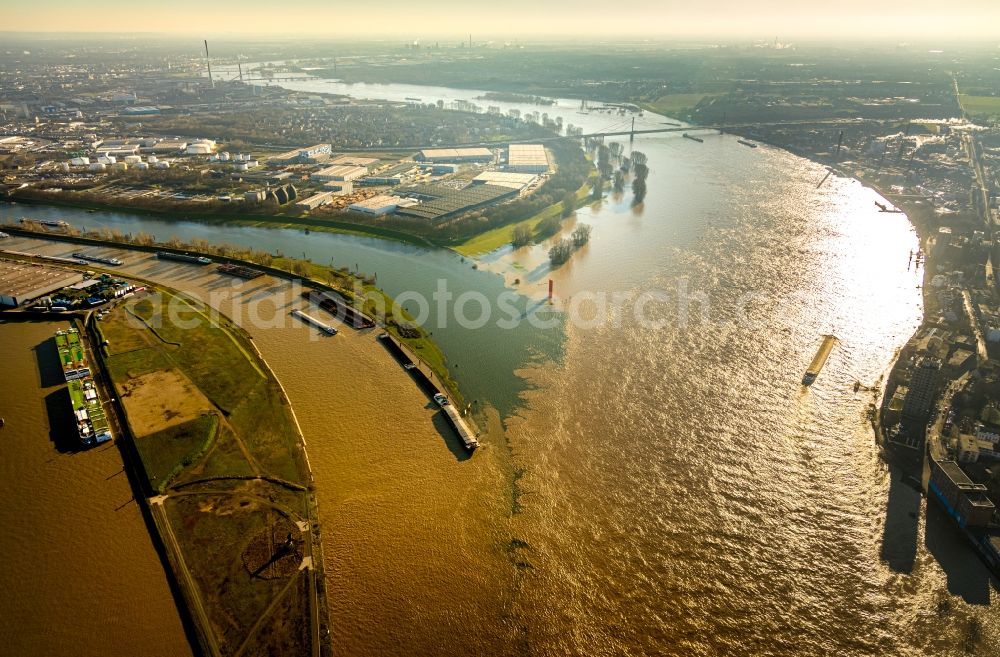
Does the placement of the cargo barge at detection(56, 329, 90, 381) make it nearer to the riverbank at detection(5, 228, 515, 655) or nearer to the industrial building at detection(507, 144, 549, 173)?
the riverbank at detection(5, 228, 515, 655)

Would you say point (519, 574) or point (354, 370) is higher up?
point (354, 370)

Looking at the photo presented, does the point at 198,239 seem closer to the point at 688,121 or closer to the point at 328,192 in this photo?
the point at 328,192

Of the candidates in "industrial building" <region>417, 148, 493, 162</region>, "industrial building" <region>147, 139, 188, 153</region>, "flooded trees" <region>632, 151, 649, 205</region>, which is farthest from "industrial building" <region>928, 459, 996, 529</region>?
"industrial building" <region>147, 139, 188, 153</region>

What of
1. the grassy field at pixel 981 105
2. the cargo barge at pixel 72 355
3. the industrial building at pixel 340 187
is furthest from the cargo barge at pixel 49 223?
the grassy field at pixel 981 105

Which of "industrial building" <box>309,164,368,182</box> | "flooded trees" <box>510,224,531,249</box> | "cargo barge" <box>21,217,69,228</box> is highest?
"industrial building" <box>309,164,368,182</box>

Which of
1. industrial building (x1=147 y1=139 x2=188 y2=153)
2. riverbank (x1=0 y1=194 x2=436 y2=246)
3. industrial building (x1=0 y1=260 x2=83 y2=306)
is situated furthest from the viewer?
industrial building (x1=147 y1=139 x2=188 y2=153)

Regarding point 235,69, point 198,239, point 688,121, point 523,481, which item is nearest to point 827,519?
point 523,481
